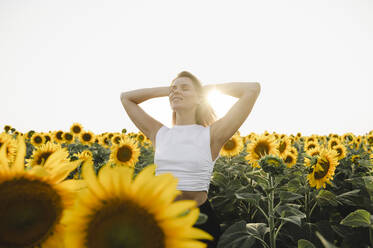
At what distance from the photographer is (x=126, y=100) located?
Result: 2846 mm

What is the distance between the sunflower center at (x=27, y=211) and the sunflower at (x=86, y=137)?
28.8 ft

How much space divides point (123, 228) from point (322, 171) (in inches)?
120

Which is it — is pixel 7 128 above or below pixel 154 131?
below

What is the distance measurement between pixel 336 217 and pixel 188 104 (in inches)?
107

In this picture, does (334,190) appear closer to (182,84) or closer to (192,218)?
(182,84)

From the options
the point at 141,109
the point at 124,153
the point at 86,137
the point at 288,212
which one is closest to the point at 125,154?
the point at 124,153

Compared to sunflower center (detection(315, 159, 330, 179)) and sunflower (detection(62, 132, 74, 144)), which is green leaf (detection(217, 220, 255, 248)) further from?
sunflower (detection(62, 132, 74, 144))

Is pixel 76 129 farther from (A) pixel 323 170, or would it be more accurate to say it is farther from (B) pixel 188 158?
(A) pixel 323 170

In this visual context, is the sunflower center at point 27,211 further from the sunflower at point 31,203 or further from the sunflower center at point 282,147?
the sunflower center at point 282,147

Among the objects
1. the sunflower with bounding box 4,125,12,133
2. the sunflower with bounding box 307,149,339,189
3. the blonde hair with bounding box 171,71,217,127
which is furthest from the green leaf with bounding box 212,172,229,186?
the sunflower with bounding box 4,125,12,133

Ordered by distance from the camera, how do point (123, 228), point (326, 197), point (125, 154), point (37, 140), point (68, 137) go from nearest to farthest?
point (123, 228) < point (326, 197) < point (125, 154) < point (37, 140) < point (68, 137)

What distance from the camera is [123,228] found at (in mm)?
668

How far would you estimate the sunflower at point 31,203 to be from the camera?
0.70m

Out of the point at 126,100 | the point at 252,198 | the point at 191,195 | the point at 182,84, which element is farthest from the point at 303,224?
the point at 126,100
